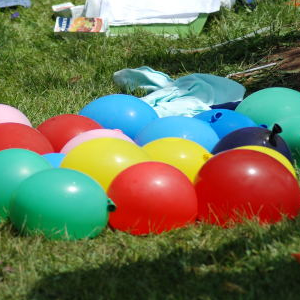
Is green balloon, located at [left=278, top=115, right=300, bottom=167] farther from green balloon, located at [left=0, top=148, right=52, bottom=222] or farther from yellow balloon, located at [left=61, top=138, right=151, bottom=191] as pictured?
green balloon, located at [left=0, top=148, right=52, bottom=222]

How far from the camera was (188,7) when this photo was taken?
7891 millimetres

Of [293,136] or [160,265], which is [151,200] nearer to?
[160,265]

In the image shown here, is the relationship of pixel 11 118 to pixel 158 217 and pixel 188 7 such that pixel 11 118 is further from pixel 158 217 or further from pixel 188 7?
pixel 188 7

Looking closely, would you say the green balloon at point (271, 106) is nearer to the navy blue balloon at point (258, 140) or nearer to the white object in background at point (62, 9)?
the navy blue balloon at point (258, 140)

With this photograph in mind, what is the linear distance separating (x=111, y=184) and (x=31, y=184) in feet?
1.37

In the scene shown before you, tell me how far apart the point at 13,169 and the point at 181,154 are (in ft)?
3.12

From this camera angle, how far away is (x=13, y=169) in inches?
144

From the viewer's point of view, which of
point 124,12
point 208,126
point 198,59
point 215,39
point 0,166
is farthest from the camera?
point 124,12

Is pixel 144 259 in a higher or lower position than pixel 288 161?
lower

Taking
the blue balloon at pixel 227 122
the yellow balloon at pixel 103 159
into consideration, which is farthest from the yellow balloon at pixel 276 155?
the blue balloon at pixel 227 122

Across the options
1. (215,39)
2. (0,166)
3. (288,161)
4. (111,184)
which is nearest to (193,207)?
(111,184)

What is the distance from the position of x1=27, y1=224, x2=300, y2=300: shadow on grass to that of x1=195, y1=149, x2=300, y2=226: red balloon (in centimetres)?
32

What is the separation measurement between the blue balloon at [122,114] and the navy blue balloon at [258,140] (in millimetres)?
974

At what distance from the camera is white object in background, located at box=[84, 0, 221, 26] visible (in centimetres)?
786
